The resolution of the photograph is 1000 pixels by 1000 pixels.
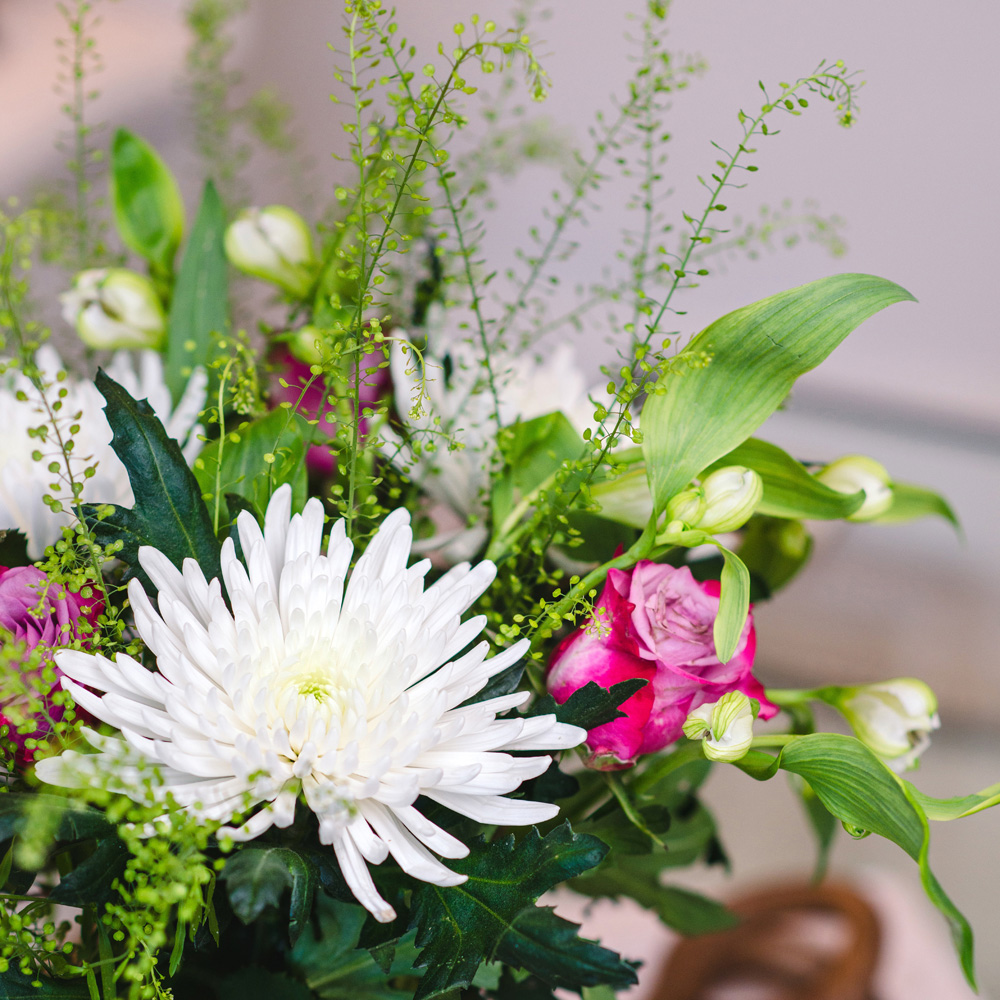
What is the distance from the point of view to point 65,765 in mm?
216

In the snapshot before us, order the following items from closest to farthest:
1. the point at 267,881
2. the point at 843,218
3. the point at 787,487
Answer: the point at 267,881 < the point at 787,487 < the point at 843,218

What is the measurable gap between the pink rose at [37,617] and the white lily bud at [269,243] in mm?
184

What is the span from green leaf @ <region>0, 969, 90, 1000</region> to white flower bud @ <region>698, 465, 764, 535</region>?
0.70 ft

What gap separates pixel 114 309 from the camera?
0.39 meters

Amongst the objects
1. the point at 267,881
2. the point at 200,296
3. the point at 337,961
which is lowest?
the point at 337,961

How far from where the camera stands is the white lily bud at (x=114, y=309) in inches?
15.1

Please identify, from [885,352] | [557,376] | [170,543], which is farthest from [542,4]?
[170,543]

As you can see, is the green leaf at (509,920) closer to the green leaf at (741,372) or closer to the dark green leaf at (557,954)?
the dark green leaf at (557,954)

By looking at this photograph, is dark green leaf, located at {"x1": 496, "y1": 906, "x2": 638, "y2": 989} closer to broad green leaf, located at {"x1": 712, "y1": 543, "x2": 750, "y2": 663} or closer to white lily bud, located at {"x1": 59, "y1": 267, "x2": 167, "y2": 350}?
broad green leaf, located at {"x1": 712, "y1": 543, "x2": 750, "y2": 663}

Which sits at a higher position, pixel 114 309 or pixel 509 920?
pixel 114 309

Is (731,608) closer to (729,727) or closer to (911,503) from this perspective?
(729,727)

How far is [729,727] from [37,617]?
18cm

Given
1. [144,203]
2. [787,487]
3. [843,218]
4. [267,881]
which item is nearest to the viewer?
[267,881]

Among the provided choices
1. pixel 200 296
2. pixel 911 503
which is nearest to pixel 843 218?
pixel 911 503
